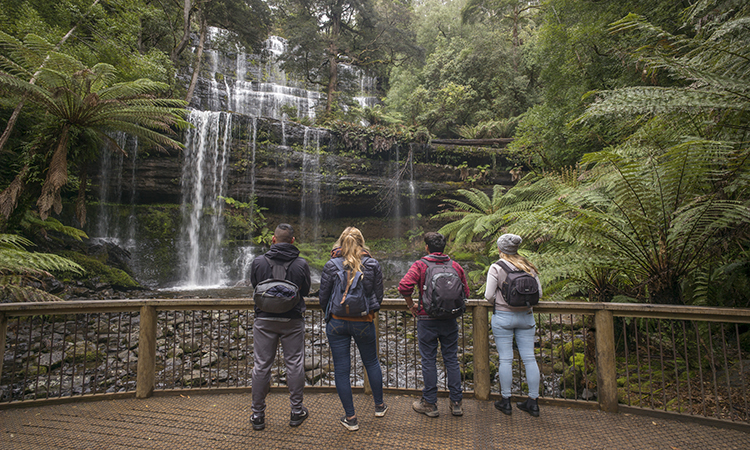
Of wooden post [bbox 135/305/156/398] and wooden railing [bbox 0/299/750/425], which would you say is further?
wooden post [bbox 135/305/156/398]

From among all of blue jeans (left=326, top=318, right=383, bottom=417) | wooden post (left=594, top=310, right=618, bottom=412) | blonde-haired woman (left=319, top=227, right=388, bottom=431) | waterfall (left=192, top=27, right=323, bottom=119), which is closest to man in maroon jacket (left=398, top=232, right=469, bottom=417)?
blonde-haired woman (left=319, top=227, right=388, bottom=431)

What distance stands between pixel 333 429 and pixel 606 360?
2207 mm

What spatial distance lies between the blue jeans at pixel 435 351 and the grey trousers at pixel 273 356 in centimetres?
94

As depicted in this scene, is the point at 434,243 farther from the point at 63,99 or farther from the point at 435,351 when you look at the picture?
the point at 63,99

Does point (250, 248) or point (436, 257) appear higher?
point (250, 248)

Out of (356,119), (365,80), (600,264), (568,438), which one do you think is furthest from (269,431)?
(365,80)

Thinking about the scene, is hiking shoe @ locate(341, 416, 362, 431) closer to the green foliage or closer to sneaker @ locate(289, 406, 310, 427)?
sneaker @ locate(289, 406, 310, 427)

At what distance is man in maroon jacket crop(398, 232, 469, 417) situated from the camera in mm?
2636

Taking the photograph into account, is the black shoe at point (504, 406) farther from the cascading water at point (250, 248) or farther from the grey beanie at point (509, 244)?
the cascading water at point (250, 248)

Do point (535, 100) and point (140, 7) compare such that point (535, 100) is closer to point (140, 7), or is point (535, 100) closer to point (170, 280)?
point (140, 7)

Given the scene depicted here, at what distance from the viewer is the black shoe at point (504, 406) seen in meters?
2.71

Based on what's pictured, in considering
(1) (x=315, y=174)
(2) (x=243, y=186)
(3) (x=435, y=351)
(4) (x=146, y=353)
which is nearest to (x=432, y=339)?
(3) (x=435, y=351)

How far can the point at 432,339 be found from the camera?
263 cm

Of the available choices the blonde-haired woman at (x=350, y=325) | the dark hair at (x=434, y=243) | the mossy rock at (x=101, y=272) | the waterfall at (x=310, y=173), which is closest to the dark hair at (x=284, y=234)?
the blonde-haired woman at (x=350, y=325)
